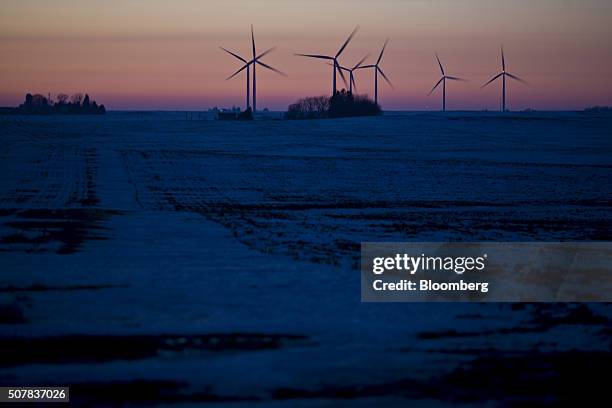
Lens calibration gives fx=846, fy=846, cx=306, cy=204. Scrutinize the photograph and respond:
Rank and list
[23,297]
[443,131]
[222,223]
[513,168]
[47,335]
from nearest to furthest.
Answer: [47,335], [23,297], [222,223], [513,168], [443,131]

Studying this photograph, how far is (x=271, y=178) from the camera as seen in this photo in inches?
1431

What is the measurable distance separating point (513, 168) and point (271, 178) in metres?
14.4

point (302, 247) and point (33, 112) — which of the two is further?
point (33, 112)

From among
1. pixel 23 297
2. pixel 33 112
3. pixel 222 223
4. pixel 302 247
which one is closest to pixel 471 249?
pixel 302 247

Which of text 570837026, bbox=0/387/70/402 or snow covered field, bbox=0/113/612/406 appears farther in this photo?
snow covered field, bbox=0/113/612/406

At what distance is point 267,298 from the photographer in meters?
12.0

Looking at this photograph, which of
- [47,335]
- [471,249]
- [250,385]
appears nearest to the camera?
[250,385]

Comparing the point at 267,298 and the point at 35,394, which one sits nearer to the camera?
the point at 35,394

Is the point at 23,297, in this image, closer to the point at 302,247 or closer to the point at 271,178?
the point at 302,247

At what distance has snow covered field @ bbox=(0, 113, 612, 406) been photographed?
8281 millimetres

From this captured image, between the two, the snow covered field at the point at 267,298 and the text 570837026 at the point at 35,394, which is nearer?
the text 570837026 at the point at 35,394

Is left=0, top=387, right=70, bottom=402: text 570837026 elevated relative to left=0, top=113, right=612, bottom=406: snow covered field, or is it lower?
elevated

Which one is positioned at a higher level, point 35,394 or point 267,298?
point 35,394

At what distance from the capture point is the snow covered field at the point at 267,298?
828 centimetres
